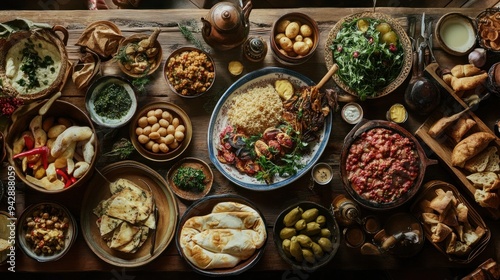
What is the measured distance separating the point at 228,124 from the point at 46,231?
54.5 inches

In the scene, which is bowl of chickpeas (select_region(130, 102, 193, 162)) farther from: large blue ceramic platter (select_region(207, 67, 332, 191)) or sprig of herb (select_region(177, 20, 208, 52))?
sprig of herb (select_region(177, 20, 208, 52))

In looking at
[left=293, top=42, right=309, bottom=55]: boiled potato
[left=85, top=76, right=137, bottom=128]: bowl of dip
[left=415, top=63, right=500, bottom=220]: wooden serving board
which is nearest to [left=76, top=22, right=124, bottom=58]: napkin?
[left=85, top=76, right=137, bottom=128]: bowl of dip

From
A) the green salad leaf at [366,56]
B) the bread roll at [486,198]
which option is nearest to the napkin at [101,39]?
the green salad leaf at [366,56]

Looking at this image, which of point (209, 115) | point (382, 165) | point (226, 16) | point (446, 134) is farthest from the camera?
point (209, 115)

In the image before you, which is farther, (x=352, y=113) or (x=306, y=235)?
(x=352, y=113)

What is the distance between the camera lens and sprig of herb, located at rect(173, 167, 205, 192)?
3295 mm

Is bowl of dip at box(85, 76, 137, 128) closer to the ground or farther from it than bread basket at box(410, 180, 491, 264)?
closer to the ground

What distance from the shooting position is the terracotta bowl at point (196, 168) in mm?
3330

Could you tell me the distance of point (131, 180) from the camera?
3.38 metres

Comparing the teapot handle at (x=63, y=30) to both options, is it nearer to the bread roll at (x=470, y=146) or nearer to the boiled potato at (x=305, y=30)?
the boiled potato at (x=305, y=30)

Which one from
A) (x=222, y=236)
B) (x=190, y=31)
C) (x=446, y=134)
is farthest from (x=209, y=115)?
(x=446, y=134)

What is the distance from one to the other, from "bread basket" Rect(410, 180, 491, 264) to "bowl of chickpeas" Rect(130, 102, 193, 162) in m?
1.63

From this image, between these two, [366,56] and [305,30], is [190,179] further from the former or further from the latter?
[366,56]

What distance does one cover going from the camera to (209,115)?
346 centimetres
